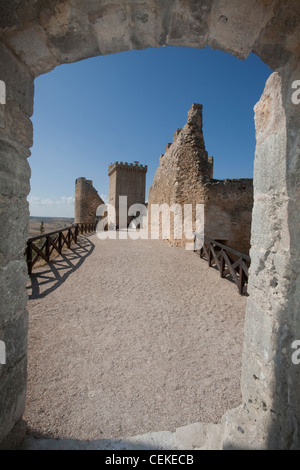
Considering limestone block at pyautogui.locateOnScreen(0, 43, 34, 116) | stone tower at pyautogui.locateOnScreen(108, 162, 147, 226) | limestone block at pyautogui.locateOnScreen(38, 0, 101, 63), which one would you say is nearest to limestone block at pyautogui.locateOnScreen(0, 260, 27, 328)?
limestone block at pyautogui.locateOnScreen(0, 43, 34, 116)

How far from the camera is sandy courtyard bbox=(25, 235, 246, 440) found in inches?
76.9

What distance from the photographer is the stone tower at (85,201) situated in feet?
65.8

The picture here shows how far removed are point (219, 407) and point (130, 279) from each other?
338 centimetres

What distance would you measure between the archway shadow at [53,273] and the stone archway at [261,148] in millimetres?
3022

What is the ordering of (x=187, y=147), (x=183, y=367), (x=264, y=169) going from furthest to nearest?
1. (x=187, y=147)
2. (x=183, y=367)
3. (x=264, y=169)

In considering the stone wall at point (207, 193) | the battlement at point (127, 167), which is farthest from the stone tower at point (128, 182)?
the stone wall at point (207, 193)

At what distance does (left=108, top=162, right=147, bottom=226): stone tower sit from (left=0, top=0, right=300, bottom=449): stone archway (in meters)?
23.9

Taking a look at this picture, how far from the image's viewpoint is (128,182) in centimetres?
2541

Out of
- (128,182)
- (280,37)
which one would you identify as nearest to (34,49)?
(280,37)

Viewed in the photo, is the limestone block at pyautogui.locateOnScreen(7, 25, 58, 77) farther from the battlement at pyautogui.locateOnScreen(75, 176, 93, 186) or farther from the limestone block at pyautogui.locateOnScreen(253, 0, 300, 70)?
the battlement at pyautogui.locateOnScreen(75, 176, 93, 186)

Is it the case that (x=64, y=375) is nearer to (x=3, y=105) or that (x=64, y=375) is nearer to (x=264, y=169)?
(x=3, y=105)

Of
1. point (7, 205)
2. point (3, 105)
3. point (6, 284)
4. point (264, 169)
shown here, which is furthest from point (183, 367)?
point (3, 105)
